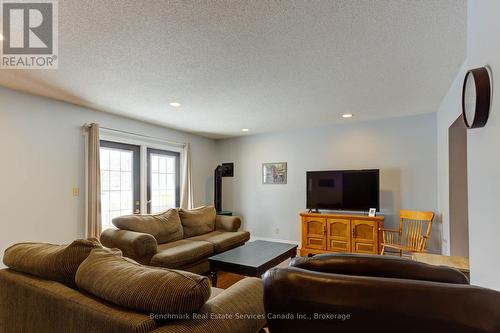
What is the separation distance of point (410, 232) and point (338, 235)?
1.05 meters

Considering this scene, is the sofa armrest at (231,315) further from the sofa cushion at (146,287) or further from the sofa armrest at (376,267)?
the sofa armrest at (376,267)

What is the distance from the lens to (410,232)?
409cm

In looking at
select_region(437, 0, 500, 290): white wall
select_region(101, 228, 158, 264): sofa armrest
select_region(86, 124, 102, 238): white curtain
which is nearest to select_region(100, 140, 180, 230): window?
select_region(86, 124, 102, 238): white curtain

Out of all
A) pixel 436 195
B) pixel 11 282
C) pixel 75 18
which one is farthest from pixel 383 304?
pixel 436 195

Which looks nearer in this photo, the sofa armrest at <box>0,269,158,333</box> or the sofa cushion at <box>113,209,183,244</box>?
the sofa armrest at <box>0,269,158,333</box>

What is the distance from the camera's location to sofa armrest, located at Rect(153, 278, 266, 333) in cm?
100

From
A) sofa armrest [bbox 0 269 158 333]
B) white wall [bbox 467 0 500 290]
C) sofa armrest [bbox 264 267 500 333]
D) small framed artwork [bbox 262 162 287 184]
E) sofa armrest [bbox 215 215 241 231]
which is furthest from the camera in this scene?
small framed artwork [bbox 262 162 287 184]

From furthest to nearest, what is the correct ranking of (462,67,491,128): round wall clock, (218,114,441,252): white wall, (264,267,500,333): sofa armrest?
(218,114,441,252): white wall < (462,67,491,128): round wall clock < (264,267,500,333): sofa armrest

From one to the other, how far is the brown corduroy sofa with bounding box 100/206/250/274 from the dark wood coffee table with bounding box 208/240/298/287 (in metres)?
0.44

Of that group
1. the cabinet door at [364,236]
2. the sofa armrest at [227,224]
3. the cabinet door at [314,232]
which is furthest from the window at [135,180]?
the cabinet door at [364,236]

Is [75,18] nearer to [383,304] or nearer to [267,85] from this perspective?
[267,85]

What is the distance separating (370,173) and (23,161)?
4750 mm

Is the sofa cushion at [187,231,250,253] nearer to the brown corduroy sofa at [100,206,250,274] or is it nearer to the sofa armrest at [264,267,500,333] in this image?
the brown corduroy sofa at [100,206,250,274]

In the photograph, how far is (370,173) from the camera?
4352mm
